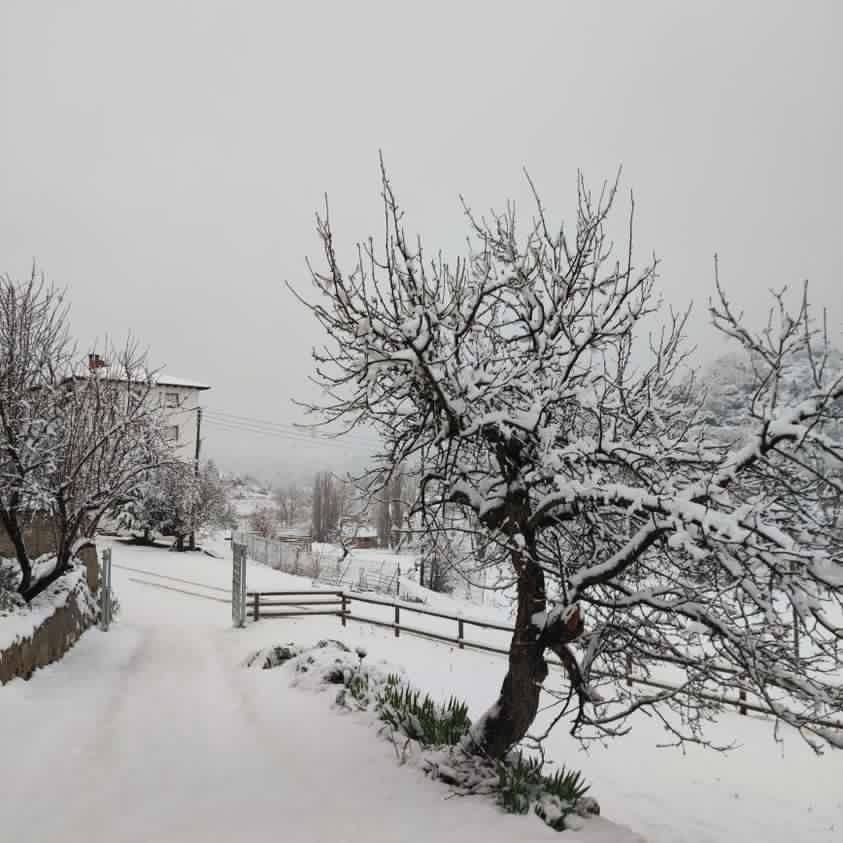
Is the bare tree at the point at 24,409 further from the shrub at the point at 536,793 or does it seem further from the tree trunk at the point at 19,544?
the shrub at the point at 536,793

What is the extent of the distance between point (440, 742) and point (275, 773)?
1.55 metres

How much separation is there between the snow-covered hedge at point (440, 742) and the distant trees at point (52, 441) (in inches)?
177

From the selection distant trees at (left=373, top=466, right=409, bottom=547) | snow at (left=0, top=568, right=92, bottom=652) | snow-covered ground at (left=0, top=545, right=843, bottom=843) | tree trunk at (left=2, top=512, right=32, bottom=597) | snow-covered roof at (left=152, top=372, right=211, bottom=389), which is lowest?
snow-covered ground at (left=0, top=545, right=843, bottom=843)

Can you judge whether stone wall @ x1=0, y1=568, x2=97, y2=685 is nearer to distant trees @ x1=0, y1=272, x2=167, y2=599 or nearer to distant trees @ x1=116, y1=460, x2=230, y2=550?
distant trees @ x1=0, y1=272, x2=167, y2=599

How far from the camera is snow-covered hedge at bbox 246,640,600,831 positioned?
18.0ft

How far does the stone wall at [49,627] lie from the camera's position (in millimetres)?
8684

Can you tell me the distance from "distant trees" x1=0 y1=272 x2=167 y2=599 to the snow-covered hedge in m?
4.49

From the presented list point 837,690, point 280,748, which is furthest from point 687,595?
point 280,748

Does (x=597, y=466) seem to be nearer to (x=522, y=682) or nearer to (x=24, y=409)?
(x=522, y=682)

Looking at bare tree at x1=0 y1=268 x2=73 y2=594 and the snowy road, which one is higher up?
bare tree at x1=0 y1=268 x2=73 y2=594

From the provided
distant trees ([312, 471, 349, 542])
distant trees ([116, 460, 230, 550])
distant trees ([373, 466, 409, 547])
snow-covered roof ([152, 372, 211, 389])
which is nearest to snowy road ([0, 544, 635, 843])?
distant trees ([373, 466, 409, 547])

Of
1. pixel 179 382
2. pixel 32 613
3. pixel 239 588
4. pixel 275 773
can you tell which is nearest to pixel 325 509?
pixel 179 382

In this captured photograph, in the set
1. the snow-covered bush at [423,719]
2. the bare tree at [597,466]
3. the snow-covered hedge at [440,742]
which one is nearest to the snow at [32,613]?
the snow-covered hedge at [440,742]

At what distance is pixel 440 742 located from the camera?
6.62 metres
